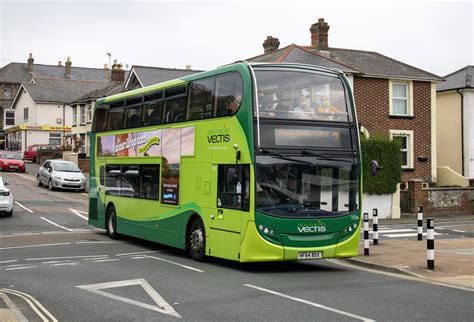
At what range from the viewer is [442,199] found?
2847 cm

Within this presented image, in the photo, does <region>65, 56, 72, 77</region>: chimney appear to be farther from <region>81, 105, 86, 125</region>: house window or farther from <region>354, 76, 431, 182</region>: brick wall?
<region>354, 76, 431, 182</region>: brick wall

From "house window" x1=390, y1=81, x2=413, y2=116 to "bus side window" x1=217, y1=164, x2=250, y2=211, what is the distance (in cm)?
2091

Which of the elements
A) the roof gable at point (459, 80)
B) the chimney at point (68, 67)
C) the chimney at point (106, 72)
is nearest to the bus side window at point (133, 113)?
the roof gable at point (459, 80)

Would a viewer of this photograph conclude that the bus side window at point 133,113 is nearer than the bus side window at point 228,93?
No

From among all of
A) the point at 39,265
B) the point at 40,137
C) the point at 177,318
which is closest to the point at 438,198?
the point at 39,265

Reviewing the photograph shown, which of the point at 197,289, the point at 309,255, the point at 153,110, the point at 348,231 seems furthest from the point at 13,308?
the point at 153,110

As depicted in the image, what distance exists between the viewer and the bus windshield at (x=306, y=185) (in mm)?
12203

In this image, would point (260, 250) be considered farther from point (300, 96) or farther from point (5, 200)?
point (5, 200)

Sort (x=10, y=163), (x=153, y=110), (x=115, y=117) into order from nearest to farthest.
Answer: (x=153, y=110), (x=115, y=117), (x=10, y=163)

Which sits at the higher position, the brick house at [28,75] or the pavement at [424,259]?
the brick house at [28,75]

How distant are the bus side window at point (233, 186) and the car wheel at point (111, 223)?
680cm

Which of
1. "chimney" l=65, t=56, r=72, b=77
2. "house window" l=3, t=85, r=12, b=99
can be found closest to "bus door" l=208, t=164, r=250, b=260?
"chimney" l=65, t=56, r=72, b=77

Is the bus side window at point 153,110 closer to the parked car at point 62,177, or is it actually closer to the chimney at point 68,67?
the parked car at point 62,177

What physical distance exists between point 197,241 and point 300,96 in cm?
393
